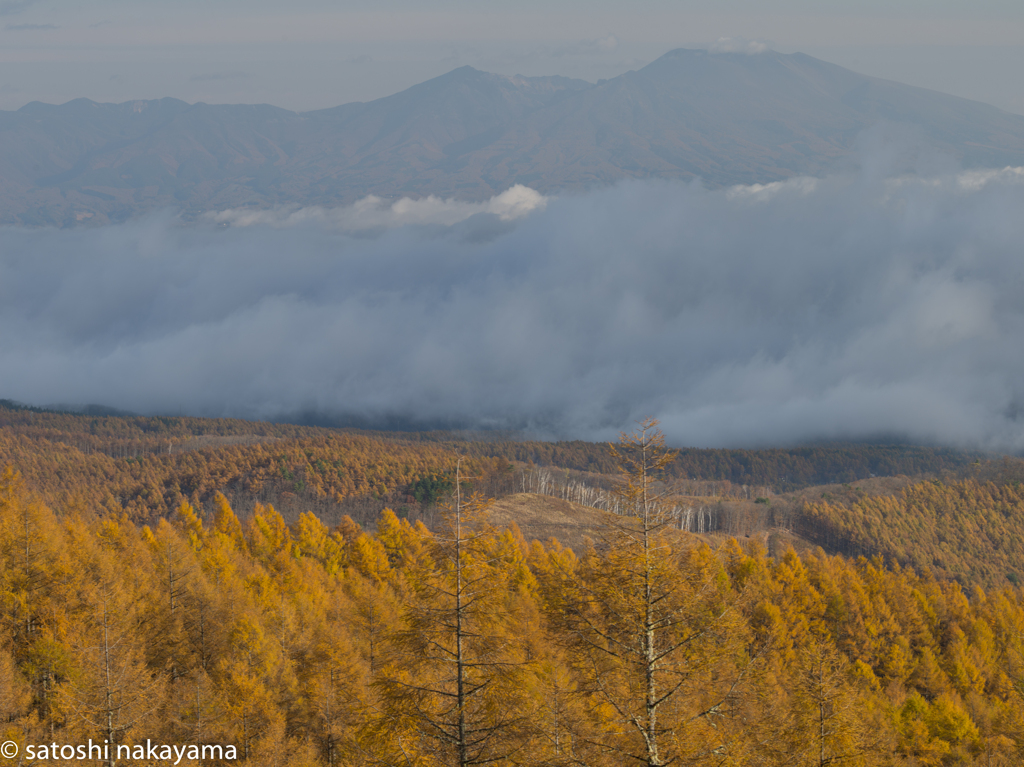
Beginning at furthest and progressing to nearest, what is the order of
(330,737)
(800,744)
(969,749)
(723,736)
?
(969,749)
(330,737)
(800,744)
(723,736)

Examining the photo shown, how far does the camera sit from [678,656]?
22734 millimetres

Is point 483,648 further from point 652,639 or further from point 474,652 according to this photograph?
point 652,639

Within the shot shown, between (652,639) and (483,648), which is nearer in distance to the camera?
(652,639)

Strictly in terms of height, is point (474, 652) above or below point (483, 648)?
below

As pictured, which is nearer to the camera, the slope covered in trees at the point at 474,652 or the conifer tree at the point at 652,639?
the conifer tree at the point at 652,639

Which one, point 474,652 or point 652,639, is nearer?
point 652,639

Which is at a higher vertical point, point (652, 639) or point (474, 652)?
point (652, 639)

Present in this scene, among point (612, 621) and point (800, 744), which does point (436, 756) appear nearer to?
point (612, 621)

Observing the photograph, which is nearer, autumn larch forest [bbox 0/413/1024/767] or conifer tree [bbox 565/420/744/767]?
conifer tree [bbox 565/420/744/767]

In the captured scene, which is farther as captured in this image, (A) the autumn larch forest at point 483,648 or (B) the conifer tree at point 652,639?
(A) the autumn larch forest at point 483,648

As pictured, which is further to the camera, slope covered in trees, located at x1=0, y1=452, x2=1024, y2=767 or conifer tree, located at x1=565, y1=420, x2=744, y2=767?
Answer: slope covered in trees, located at x1=0, y1=452, x2=1024, y2=767

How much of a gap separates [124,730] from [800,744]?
27.1 meters

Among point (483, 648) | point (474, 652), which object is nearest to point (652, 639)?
point (483, 648)

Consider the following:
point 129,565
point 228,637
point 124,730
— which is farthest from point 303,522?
point 124,730
